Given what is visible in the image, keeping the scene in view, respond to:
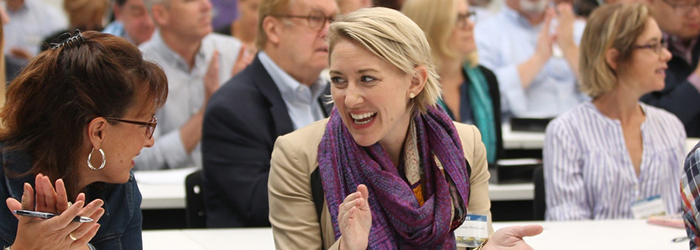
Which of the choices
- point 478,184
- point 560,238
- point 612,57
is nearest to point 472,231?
point 478,184

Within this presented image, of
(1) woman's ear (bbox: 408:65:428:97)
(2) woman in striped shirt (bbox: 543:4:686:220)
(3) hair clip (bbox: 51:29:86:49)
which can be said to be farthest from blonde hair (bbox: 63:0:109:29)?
(1) woman's ear (bbox: 408:65:428:97)

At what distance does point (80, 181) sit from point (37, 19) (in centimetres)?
481

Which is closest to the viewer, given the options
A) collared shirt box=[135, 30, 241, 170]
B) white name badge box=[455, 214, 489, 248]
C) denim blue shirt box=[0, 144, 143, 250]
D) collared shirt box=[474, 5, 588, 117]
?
denim blue shirt box=[0, 144, 143, 250]

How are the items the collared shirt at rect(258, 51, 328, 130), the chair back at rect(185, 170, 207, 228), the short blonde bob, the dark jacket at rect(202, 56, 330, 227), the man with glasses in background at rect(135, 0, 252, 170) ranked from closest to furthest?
the dark jacket at rect(202, 56, 330, 227) < the chair back at rect(185, 170, 207, 228) < the collared shirt at rect(258, 51, 328, 130) < the short blonde bob < the man with glasses in background at rect(135, 0, 252, 170)

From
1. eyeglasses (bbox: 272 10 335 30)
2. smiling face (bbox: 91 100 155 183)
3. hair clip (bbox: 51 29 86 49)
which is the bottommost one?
smiling face (bbox: 91 100 155 183)

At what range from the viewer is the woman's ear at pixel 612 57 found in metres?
3.14

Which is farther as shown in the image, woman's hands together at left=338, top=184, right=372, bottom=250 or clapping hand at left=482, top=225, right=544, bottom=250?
clapping hand at left=482, top=225, right=544, bottom=250

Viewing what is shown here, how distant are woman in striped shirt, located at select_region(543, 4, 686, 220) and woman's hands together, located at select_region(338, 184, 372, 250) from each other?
4.62 ft

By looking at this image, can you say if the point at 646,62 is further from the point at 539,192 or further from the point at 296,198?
the point at 296,198

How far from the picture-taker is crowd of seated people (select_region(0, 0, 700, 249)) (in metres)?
1.79

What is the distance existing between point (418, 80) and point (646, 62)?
4.99 feet

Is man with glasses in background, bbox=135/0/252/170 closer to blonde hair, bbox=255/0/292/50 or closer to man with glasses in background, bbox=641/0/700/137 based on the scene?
blonde hair, bbox=255/0/292/50

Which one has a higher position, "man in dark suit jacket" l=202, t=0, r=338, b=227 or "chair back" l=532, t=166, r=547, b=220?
"man in dark suit jacket" l=202, t=0, r=338, b=227

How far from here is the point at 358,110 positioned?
1.99 meters
